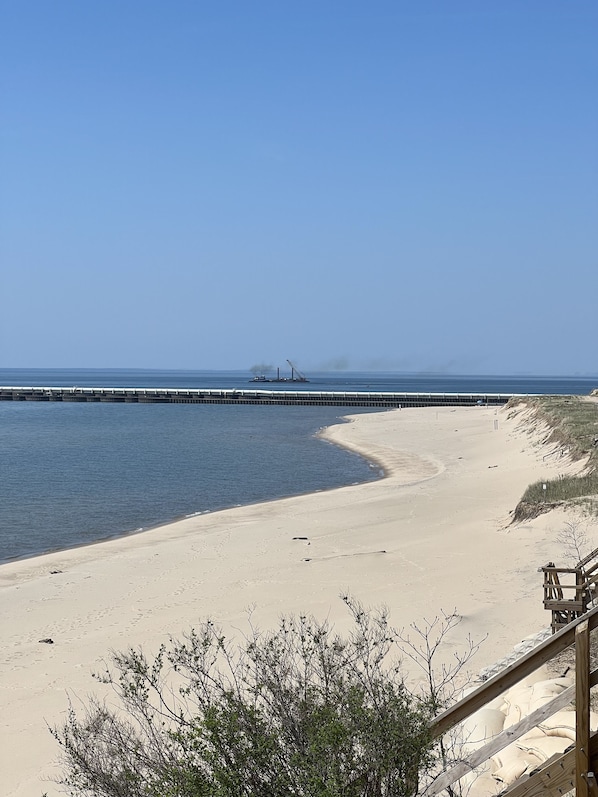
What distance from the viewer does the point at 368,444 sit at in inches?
2067

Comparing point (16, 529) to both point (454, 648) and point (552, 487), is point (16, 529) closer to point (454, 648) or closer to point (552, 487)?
point (552, 487)

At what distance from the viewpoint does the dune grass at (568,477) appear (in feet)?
65.5

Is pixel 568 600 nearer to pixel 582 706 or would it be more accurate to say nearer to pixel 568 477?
pixel 582 706

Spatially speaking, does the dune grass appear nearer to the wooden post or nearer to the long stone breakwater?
the wooden post

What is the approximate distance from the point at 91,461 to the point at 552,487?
2959 cm

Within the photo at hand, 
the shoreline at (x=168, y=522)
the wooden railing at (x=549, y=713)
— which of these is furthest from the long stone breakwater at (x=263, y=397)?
the wooden railing at (x=549, y=713)

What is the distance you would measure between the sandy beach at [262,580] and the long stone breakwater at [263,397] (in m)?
68.5

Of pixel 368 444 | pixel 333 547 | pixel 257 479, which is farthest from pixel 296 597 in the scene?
pixel 368 444

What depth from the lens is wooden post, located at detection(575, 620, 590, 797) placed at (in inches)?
169

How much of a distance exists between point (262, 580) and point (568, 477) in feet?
39.1

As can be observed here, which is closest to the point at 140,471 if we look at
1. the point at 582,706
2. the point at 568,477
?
the point at 568,477

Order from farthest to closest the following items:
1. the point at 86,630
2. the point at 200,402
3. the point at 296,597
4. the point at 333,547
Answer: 1. the point at 200,402
2. the point at 333,547
3. the point at 296,597
4. the point at 86,630

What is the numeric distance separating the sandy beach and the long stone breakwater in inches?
2697

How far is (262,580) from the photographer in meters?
17.6
